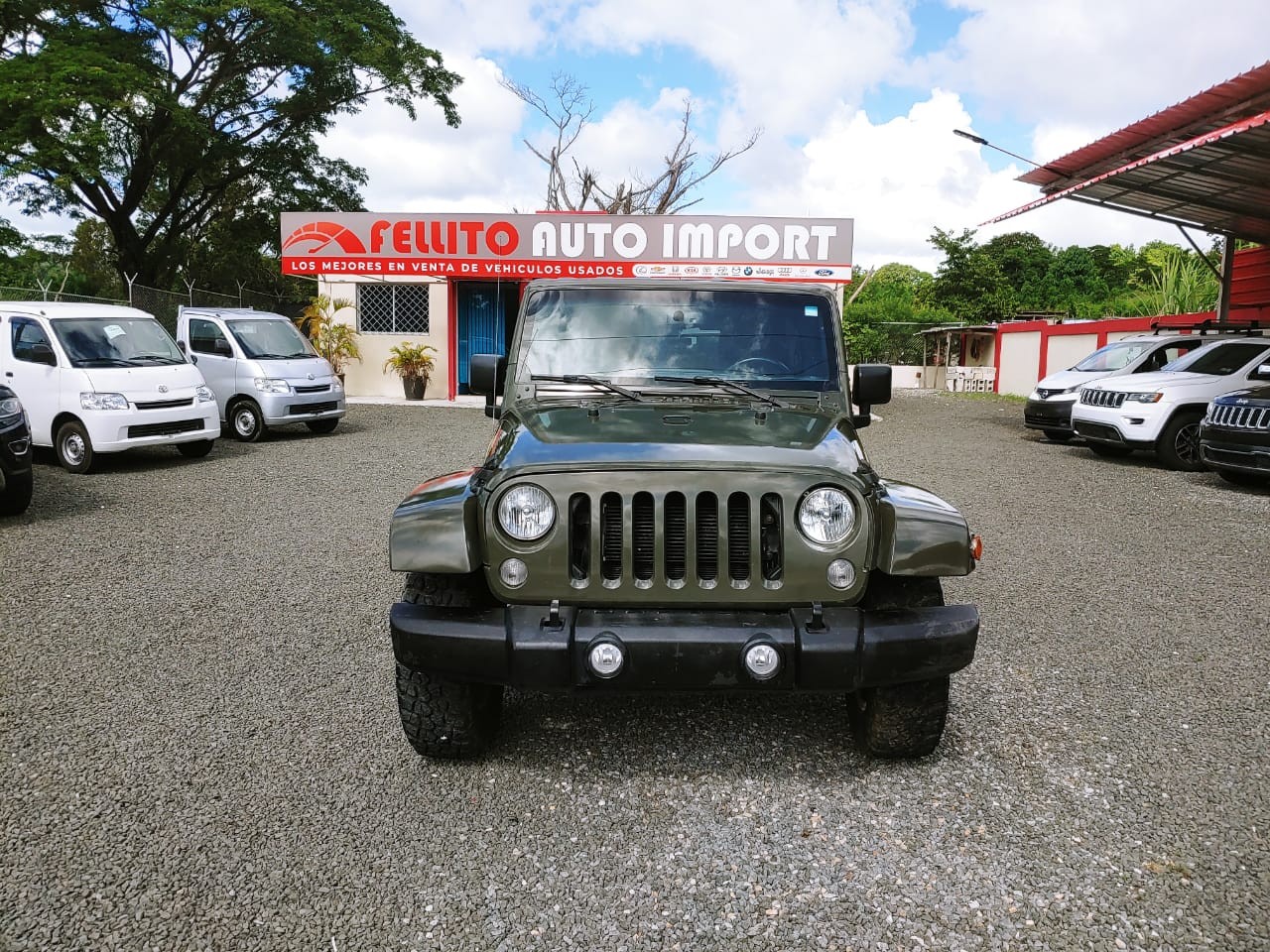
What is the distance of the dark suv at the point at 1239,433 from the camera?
909 centimetres

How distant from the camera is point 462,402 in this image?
70.6 feet

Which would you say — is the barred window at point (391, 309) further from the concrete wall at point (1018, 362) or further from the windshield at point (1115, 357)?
the concrete wall at point (1018, 362)

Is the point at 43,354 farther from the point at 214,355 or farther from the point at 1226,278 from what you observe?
the point at 1226,278

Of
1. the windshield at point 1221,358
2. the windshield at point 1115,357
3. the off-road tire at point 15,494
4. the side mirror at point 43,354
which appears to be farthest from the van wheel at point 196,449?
the windshield at point 1115,357

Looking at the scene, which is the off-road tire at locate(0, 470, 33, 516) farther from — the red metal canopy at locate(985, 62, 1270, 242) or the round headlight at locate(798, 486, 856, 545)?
the red metal canopy at locate(985, 62, 1270, 242)

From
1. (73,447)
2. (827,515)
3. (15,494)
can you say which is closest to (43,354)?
(73,447)

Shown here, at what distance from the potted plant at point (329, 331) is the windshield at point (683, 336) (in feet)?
60.4

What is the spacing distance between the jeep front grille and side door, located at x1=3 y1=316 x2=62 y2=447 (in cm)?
1205

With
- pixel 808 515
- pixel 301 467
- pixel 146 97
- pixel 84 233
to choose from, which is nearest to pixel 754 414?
pixel 808 515

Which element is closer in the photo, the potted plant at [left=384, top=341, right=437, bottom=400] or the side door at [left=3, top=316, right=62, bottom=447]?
the side door at [left=3, top=316, right=62, bottom=447]

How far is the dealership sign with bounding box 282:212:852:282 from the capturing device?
798 inches

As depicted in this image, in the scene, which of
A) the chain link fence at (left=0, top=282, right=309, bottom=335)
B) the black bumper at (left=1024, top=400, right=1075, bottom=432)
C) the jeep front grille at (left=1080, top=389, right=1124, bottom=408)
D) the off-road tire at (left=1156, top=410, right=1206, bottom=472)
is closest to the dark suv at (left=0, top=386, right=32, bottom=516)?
the chain link fence at (left=0, top=282, right=309, bottom=335)

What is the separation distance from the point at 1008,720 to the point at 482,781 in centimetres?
210

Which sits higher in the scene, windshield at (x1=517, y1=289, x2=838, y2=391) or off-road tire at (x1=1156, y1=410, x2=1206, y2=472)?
windshield at (x1=517, y1=289, x2=838, y2=391)
